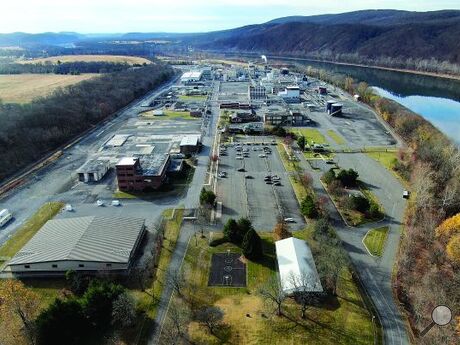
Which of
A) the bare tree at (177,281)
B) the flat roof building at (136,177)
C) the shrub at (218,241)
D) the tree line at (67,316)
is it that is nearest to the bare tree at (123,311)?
the tree line at (67,316)

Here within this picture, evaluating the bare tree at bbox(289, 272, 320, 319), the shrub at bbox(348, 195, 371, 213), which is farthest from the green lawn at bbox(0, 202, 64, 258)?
the shrub at bbox(348, 195, 371, 213)

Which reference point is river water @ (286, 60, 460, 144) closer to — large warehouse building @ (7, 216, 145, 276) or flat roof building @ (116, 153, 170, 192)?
flat roof building @ (116, 153, 170, 192)

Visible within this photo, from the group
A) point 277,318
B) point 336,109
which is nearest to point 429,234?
point 277,318

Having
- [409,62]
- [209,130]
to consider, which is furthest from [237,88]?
[409,62]

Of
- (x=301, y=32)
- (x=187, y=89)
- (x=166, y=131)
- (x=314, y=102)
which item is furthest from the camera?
(x=301, y=32)

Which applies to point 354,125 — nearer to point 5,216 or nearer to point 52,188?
point 52,188

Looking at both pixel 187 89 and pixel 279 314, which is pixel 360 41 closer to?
pixel 187 89

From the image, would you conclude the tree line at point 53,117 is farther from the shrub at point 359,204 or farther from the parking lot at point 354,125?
the parking lot at point 354,125
